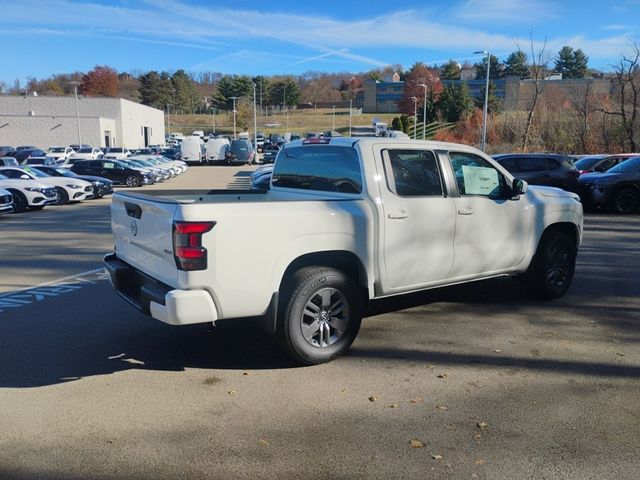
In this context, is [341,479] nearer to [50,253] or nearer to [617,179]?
[50,253]

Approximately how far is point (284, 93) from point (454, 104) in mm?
80187

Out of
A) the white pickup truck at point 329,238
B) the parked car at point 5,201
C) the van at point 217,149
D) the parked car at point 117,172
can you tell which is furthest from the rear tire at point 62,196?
the van at point 217,149

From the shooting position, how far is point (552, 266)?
22.6ft

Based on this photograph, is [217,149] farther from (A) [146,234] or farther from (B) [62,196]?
(A) [146,234]

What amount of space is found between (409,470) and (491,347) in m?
2.38

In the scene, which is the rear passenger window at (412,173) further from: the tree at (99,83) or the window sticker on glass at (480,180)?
the tree at (99,83)

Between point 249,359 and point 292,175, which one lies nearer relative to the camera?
point 249,359

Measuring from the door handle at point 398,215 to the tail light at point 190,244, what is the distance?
5.74ft

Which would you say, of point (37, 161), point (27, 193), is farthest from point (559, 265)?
point (37, 161)

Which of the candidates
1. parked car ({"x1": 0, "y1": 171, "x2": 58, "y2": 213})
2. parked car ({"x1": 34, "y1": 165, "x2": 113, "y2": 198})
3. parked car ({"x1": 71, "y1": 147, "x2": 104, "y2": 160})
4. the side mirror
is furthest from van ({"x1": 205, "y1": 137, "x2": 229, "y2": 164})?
the side mirror

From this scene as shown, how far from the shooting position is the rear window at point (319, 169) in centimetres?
527

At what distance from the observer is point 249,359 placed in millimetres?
5066

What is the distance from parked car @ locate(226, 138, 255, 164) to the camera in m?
55.8

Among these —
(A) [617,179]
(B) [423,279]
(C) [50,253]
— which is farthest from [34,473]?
(A) [617,179]
